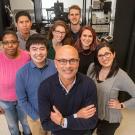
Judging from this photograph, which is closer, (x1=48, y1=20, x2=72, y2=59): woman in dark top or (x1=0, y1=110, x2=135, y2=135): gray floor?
(x1=48, y1=20, x2=72, y2=59): woman in dark top

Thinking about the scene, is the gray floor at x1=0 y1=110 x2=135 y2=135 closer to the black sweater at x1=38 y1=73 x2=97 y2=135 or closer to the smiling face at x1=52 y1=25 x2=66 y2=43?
the smiling face at x1=52 y1=25 x2=66 y2=43

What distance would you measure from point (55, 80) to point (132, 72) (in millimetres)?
2159

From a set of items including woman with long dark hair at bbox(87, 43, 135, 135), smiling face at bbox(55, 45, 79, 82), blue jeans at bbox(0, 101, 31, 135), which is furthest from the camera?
blue jeans at bbox(0, 101, 31, 135)

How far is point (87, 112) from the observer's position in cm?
146

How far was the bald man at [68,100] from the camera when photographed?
146cm

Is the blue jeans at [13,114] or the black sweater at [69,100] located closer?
the black sweater at [69,100]

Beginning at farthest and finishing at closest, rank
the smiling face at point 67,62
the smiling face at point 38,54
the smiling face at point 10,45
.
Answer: the smiling face at point 10,45 < the smiling face at point 38,54 < the smiling face at point 67,62

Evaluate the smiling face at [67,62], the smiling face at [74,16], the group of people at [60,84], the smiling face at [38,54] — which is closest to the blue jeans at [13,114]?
the group of people at [60,84]

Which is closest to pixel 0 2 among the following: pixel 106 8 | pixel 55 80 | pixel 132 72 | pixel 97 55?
pixel 106 8

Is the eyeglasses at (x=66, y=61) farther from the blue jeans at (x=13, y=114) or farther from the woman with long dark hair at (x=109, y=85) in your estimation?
the blue jeans at (x=13, y=114)

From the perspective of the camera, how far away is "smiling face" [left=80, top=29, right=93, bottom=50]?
235cm

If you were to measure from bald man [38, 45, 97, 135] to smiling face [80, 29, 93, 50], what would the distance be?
0.91 m

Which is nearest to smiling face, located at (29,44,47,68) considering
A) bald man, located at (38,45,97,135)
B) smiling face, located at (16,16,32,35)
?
bald man, located at (38,45,97,135)

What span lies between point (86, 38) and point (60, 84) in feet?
3.33
